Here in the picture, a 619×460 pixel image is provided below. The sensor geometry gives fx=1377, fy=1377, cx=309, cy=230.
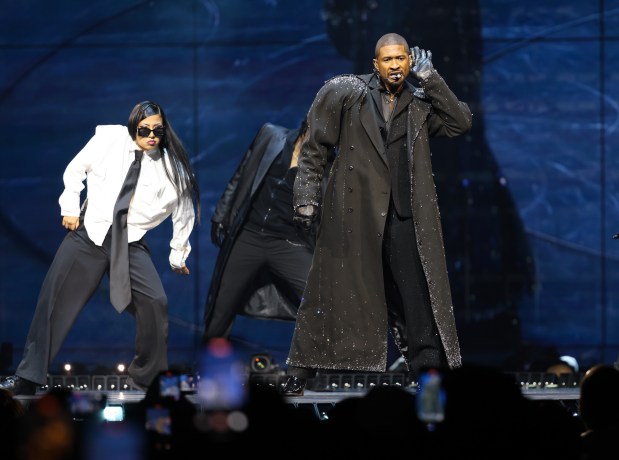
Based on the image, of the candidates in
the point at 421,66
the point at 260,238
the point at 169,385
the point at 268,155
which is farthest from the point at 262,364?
the point at 169,385

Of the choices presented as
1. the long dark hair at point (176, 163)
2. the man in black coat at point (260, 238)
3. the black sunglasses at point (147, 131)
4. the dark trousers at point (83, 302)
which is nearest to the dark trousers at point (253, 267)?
the man in black coat at point (260, 238)

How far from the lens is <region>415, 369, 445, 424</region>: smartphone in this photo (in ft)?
11.6

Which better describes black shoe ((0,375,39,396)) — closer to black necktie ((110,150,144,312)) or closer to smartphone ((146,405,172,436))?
black necktie ((110,150,144,312))

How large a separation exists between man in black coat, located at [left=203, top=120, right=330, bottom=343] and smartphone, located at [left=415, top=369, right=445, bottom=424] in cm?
527

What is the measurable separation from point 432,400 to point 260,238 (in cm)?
560

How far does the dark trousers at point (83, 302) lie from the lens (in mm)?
7562

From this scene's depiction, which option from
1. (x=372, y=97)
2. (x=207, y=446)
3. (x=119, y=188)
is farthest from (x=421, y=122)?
(x=207, y=446)

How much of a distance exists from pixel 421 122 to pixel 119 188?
1.92 meters

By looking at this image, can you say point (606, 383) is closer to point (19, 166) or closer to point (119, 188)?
point (119, 188)

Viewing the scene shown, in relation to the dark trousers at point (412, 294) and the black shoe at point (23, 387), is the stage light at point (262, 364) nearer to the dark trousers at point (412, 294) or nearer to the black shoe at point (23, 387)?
the black shoe at point (23, 387)

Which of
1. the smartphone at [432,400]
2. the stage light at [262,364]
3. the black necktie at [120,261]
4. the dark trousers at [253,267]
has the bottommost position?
the smartphone at [432,400]

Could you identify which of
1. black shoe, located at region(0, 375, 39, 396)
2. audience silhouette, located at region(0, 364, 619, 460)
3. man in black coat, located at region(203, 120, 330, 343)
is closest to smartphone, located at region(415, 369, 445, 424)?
audience silhouette, located at region(0, 364, 619, 460)

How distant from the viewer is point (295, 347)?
7.09 m

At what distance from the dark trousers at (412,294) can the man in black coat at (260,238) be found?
2.19m
